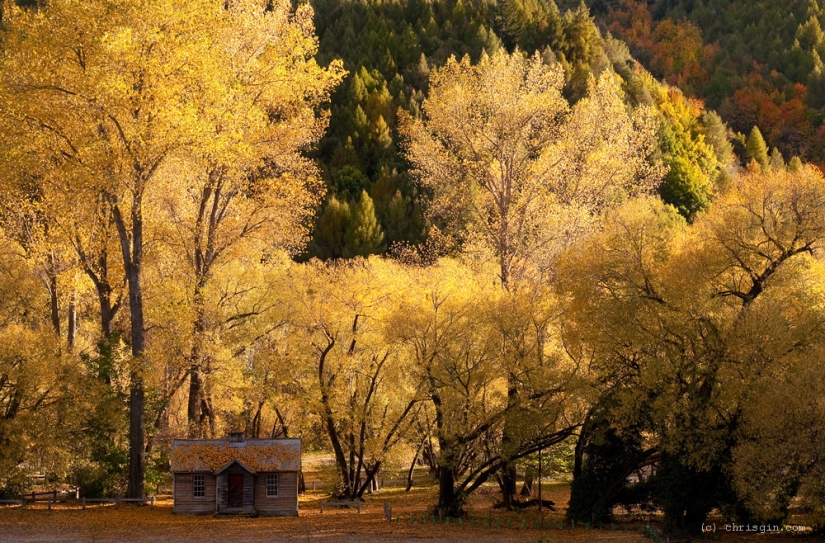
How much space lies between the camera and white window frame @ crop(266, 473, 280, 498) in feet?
103

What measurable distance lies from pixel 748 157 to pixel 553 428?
8178 centimetres

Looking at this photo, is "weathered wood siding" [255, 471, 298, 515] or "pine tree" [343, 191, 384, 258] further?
"pine tree" [343, 191, 384, 258]

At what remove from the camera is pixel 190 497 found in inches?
1228

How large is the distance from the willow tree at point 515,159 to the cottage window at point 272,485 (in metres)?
8.34

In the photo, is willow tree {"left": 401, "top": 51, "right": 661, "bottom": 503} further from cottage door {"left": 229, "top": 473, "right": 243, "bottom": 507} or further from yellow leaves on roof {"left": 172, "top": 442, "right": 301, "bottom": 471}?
cottage door {"left": 229, "top": 473, "right": 243, "bottom": 507}

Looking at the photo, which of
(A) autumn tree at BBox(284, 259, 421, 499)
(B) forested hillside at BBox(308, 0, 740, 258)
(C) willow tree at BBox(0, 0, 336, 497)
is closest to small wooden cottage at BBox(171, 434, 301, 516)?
(A) autumn tree at BBox(284, 259, 421, 499)

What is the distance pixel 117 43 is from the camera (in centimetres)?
2492

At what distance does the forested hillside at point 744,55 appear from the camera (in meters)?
123

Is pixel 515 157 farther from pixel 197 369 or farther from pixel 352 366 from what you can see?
pixel 197 369

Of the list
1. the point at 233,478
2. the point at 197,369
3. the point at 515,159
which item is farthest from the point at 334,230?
the point at 233,478

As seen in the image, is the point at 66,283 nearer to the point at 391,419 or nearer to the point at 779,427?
the point at 391,419

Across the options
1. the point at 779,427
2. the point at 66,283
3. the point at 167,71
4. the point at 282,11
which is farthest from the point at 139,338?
the point at 779,427

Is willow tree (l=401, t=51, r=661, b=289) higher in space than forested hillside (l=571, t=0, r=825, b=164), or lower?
lower

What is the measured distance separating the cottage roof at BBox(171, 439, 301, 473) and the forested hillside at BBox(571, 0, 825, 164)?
98.5m
